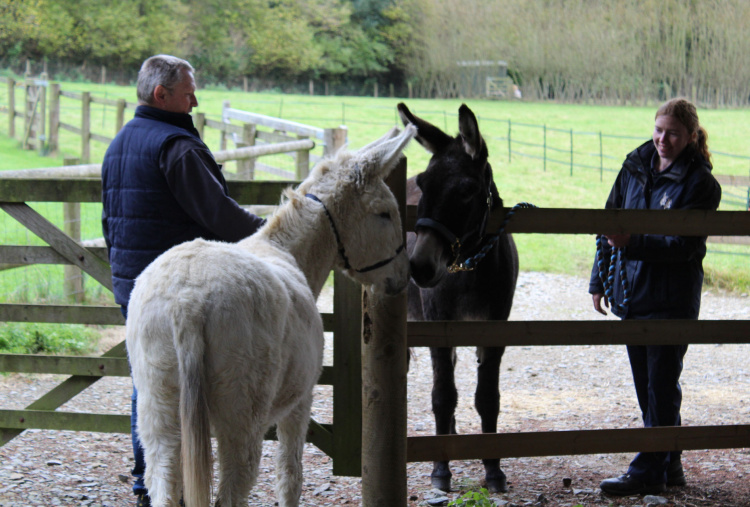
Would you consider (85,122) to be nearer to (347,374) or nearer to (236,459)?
(347,374)

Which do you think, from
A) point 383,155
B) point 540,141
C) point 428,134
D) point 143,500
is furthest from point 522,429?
point 540,141

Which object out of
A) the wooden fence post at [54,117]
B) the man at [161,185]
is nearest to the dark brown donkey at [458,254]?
the man at [161,185]

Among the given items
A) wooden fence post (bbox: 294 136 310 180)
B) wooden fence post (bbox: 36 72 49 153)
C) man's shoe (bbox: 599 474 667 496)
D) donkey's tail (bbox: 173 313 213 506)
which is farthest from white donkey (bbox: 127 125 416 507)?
wooden fence post (bbox: 36 72 49 153)

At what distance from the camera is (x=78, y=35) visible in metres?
32.9

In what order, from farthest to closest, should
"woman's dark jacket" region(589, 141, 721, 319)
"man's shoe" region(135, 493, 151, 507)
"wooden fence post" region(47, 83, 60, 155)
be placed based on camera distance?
"wooden fence post" region(47, 83, 60, 155)
"woman's dark jacket" region(589, 141, 721, 319)
"man's shoe" region(135, 493, 151, 507)

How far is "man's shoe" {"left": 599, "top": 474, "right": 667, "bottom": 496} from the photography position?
334cm

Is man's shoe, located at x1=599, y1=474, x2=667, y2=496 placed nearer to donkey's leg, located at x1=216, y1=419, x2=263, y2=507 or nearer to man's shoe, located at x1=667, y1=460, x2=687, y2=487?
man's shoe, located at x1=667, y1=460, x2=687, y2=487

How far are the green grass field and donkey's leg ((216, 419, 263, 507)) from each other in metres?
8.68

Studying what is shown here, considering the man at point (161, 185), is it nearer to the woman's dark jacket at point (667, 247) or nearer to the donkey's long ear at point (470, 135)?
the donkey's long ear at point (470, 135)

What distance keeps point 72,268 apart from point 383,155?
17.4 feet

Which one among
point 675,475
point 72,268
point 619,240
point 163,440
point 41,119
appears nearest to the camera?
point 163,440

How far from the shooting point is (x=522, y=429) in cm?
473

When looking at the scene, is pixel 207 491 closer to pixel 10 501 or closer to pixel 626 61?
pixel 10 501

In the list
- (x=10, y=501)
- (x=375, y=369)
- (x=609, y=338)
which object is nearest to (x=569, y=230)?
(x=609, y=338)
